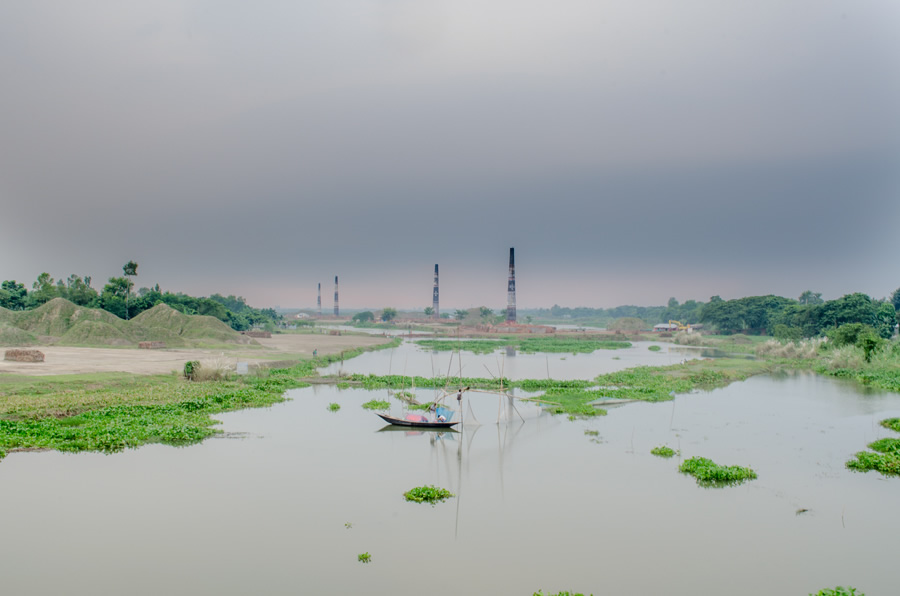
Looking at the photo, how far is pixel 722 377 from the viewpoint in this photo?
39031mm

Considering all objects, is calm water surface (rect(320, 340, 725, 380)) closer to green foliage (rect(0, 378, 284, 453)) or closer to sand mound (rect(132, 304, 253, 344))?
green foliage (rect(0, 378, 284, 453))

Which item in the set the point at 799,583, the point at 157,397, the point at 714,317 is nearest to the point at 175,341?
the point at 157,397

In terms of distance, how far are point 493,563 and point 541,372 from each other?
111 ft

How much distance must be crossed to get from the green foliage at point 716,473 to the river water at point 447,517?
370 mm

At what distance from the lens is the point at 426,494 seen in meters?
14.7

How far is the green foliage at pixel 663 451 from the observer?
62.4 ft

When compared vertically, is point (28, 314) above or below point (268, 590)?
above

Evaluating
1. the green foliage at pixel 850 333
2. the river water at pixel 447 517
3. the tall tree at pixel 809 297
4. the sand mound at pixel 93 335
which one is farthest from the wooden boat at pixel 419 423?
the tall tree at pixel 809 297

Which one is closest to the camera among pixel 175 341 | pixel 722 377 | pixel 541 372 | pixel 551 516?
pixel 551 516

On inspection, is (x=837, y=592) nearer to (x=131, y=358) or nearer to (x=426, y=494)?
(x=426, y=494)

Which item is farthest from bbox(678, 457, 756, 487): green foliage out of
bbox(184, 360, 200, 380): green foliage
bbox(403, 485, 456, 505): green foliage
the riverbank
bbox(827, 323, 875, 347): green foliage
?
bbox(827, 323, 875, 347): green foliage

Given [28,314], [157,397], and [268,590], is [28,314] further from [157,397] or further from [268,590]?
[268,590]

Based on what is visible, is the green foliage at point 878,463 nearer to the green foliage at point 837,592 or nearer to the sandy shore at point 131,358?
the green foliage at point 837,592

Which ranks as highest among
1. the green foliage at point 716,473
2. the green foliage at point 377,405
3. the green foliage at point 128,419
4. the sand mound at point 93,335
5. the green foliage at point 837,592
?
the sand mound at point 93,335
